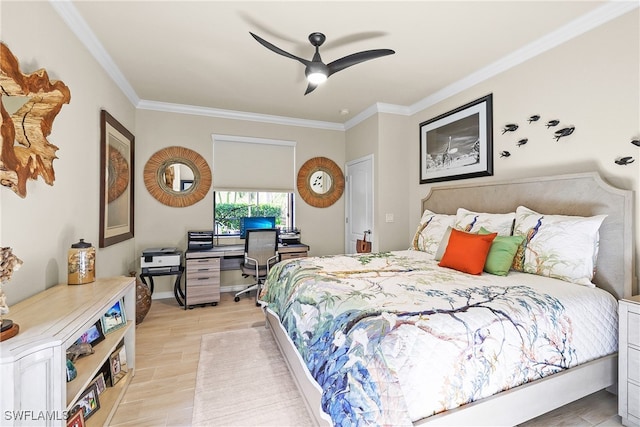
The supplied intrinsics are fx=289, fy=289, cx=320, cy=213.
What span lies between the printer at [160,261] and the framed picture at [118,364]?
156cm

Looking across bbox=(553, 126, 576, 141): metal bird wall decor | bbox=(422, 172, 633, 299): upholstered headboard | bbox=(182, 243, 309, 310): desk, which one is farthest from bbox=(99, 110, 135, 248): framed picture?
bbox=(553, 126, 576, 141): metal bird wall decor

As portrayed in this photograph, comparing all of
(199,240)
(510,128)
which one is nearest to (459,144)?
(510,128)

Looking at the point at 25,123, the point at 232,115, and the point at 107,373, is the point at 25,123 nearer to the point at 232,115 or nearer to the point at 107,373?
the point at 107,373

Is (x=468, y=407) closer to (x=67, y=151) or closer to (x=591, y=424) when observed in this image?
(x=591, y=424)

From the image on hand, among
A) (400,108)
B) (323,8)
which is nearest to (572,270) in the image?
(323,8)

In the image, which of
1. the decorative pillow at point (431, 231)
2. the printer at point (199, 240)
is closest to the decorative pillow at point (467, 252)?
the decorative pillow at point (431, 231)

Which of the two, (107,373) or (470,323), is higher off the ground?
(470,323)

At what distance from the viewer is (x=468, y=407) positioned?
126 cm

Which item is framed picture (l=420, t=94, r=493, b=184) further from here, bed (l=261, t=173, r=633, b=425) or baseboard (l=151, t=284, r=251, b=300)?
baseboard (l=151, t=284, r=251, b=300)

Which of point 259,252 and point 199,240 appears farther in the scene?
point 199,240

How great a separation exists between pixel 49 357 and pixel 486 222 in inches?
118

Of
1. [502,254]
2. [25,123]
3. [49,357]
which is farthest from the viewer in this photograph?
[502,254]

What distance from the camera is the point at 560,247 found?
6.65ft

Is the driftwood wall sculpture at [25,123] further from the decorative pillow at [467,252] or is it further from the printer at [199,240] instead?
the decorative pillow at [467,252]
